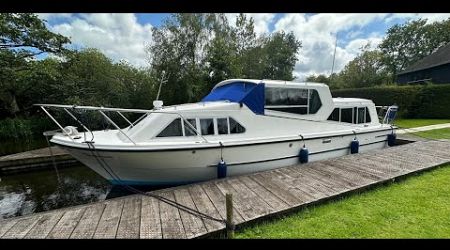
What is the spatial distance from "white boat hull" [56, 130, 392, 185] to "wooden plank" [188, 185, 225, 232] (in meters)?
0.77

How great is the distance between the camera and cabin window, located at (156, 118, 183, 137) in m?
5.88

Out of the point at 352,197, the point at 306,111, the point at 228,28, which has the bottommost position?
the point at 352,197

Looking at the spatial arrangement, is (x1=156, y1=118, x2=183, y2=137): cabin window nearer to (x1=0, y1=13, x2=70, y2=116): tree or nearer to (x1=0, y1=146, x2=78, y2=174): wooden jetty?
(x1=0, y1=146, x2=78, y2=174): wooden jetty

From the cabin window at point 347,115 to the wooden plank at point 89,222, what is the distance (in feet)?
24.3

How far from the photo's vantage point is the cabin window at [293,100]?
7.15 m

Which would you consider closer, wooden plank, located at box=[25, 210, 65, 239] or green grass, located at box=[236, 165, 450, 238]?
green grass, located at box=[236, 165, 450, 238]

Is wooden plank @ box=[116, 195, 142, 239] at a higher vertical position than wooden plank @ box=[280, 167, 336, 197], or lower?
higher

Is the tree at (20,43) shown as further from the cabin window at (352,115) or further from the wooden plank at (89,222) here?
the cabin window at (352,115)

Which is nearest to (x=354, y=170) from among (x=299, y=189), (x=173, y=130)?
(x=299, y=189)

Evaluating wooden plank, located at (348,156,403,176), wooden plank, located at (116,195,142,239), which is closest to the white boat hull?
wooden plank, located at (116,195,142,239)

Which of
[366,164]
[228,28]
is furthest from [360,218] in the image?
[228,28]

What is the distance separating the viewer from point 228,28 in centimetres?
2350

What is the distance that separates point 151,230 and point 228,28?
2238 cm

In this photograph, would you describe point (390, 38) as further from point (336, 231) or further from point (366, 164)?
point (336, 231)
